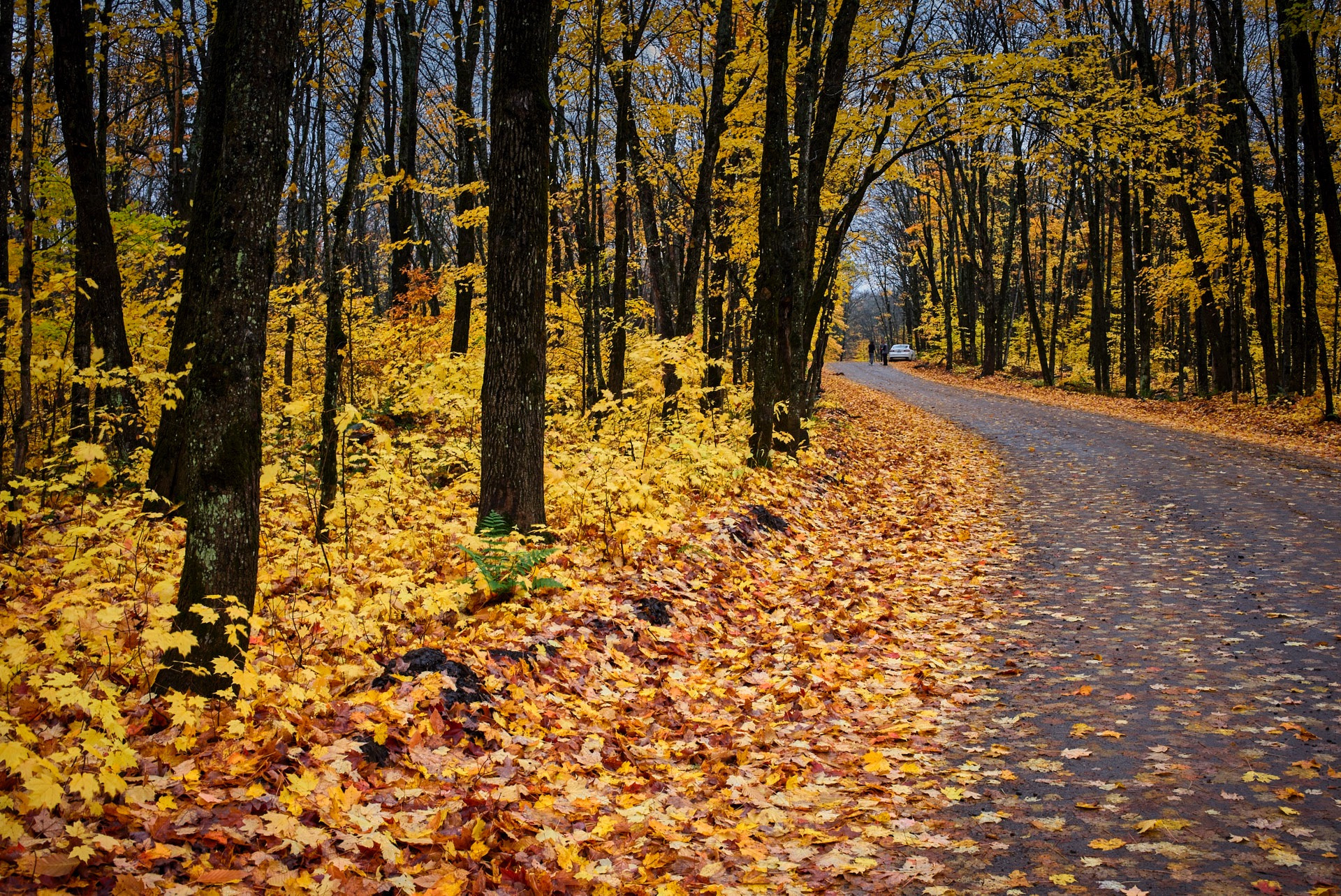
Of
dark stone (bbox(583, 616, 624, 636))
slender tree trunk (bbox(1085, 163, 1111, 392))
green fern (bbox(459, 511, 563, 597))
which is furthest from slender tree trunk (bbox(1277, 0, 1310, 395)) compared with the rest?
green fern (bbox(459, 511, 563, 597))

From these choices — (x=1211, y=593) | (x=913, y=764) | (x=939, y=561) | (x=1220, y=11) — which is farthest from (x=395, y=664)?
(x=1220, y=11)

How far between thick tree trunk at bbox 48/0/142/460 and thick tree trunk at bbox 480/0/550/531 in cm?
399

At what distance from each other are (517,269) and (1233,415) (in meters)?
19.5

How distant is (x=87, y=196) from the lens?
7852mm

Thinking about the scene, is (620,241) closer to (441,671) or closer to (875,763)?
(441,671)

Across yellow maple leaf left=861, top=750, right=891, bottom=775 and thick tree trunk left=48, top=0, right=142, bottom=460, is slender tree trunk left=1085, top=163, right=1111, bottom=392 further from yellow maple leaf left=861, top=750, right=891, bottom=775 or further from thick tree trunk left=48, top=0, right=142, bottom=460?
thick tree trunk left=48, top=0, right=142, bottom=460

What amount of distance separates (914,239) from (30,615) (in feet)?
163

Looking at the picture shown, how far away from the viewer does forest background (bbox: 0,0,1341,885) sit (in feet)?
12.8

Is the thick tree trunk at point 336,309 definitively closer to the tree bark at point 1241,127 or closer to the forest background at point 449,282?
the forest background at point 449,282

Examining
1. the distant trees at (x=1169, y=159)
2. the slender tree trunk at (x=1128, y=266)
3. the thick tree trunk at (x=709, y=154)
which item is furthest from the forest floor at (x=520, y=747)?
the slender tree trunk at (x=1128, y=266)

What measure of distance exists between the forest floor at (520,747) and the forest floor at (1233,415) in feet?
38.9

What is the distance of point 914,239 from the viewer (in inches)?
1866

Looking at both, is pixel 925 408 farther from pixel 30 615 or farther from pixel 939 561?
pixel 30 615

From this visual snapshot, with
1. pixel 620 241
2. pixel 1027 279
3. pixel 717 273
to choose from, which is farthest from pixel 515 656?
pixel 1027 279
